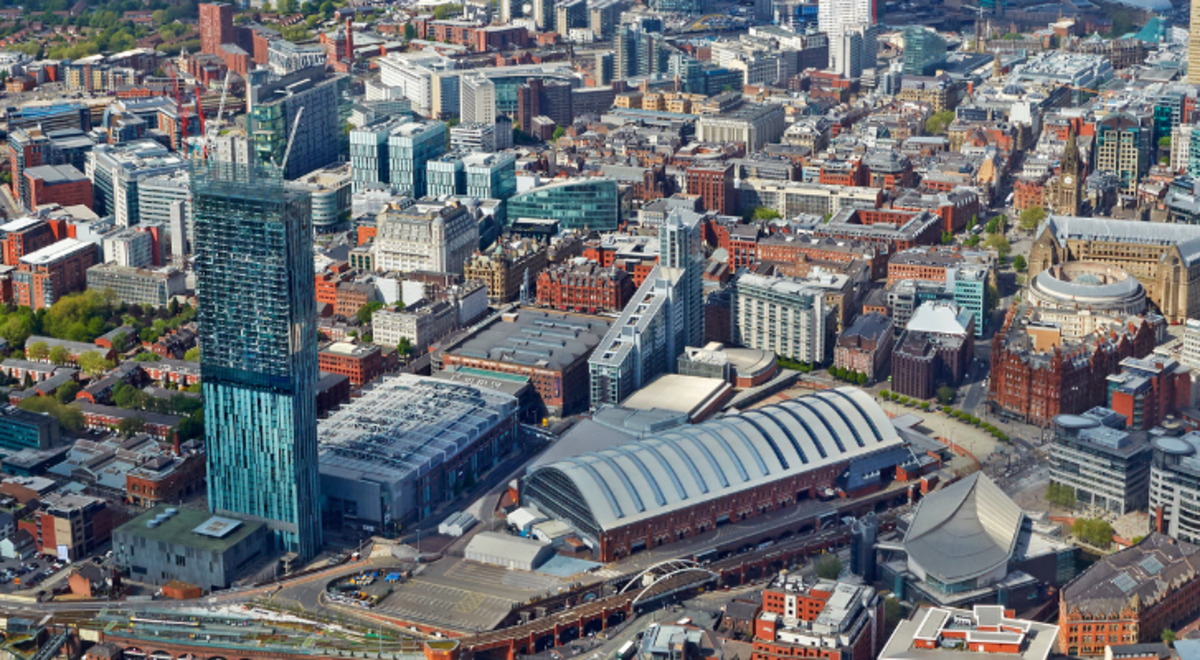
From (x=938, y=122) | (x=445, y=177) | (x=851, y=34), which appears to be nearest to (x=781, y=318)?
(x=445, y=177)

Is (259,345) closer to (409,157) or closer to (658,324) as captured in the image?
(658,324)

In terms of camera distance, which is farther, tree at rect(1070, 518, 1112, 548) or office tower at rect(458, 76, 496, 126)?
office tower at rect(458, 76, 496, 126)

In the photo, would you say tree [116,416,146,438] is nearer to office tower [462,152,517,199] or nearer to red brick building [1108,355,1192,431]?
office tower [462,152,517,199]

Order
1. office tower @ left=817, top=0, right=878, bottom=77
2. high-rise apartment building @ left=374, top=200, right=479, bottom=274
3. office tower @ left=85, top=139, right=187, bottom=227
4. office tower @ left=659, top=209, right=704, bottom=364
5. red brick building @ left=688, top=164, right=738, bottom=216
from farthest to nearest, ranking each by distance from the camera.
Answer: office tower @ left=817, top=0, right=878, bottom=77, red brick building @ left=688, top=164, right=738, bottom=216, office tower @ left=85, top=139, right=187, bottom=227, high-rise apartment building @ left=374, top=200, right=479, bottom=274, office tower @ left=659, top=209, right=704, bottom=364

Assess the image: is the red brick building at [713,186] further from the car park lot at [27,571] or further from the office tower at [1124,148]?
the car park lot at [27,571]

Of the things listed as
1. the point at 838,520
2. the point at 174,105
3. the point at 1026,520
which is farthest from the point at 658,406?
the point at 174,105

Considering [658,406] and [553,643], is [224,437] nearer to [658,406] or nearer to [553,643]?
[553,643]

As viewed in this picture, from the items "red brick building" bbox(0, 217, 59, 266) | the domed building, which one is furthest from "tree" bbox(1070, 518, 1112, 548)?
"red brick building" bbox(0, 217, 59, 266)
